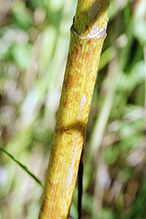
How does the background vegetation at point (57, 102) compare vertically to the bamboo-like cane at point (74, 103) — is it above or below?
above

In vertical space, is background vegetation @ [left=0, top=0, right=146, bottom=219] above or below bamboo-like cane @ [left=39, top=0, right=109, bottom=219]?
above

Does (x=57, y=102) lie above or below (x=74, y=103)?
above

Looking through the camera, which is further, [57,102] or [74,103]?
[57,102]

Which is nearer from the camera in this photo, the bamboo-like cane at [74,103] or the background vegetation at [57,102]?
the bamboo-like cane at [74,103]

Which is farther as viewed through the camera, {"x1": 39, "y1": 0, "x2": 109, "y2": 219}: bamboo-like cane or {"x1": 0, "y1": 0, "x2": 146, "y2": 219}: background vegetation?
{"x1": 0, "y1": 0, "x2": 146, "y2": 219}: background vegetation
